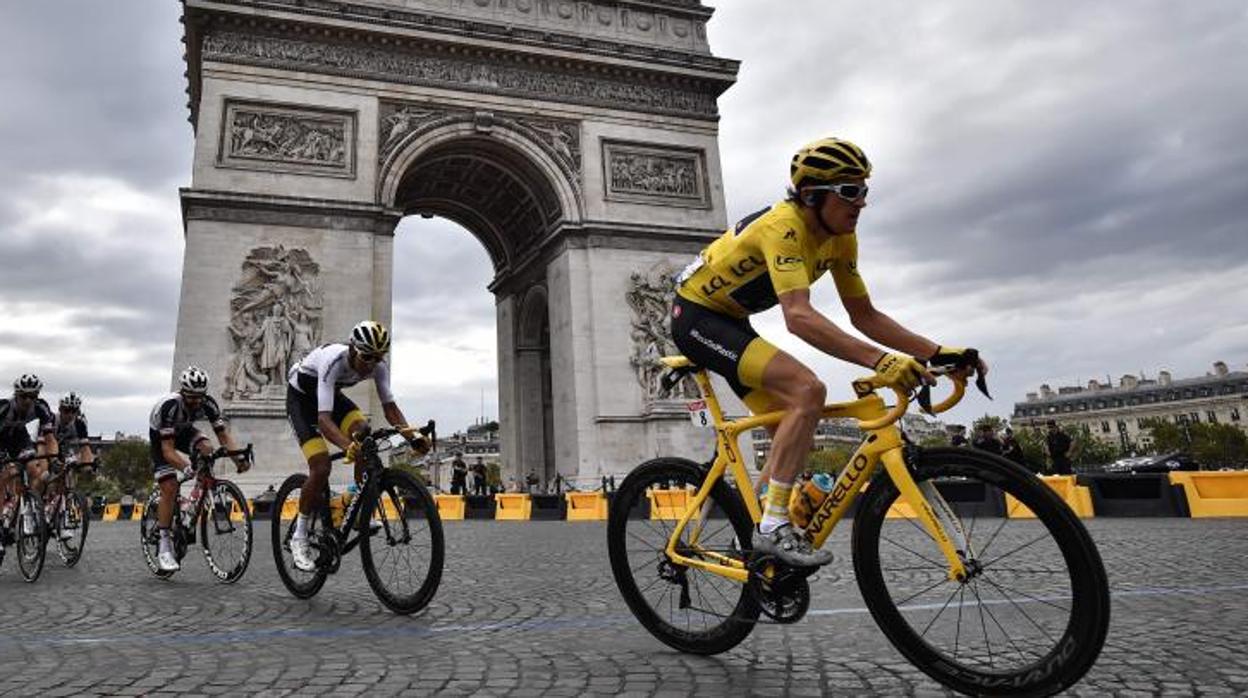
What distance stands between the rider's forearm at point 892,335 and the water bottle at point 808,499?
54 cm

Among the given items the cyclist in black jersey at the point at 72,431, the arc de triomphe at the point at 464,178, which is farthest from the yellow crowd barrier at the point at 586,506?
the cyclist in black jersey at the point at 72,431

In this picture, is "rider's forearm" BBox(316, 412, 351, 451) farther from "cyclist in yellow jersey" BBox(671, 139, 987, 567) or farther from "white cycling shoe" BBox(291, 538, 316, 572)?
"cyclist in yellow jersey" BBox(671, 139, 987, 567)

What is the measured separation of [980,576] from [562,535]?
26.5 feet

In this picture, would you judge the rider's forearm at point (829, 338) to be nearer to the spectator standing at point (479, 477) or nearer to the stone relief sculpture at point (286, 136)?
the spectator standing at point (479, 477)

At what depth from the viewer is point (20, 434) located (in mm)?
6660

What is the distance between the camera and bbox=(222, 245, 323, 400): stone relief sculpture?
18.2 meters

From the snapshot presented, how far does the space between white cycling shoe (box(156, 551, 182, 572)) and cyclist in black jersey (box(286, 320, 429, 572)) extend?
4.95 ft

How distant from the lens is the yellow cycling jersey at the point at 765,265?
268 cm

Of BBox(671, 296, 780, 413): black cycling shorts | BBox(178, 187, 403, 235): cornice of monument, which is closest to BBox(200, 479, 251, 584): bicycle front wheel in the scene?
BBox(671, 296, 780, 413): black cycling shorts

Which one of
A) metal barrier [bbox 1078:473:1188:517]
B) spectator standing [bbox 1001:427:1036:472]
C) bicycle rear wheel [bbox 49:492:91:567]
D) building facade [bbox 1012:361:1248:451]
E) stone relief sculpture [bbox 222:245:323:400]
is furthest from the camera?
building facade [bbox 1012:361:1248:451]

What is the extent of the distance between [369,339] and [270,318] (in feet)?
50.8

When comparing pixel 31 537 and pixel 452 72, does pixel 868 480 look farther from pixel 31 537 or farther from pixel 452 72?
pixel 452 72

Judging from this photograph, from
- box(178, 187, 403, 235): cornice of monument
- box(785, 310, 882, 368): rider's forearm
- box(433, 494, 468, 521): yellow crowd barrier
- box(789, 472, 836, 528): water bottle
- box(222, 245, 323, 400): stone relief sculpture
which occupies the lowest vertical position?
box(789, 472, 836, 528): water bottle

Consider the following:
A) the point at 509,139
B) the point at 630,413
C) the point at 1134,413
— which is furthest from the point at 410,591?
the point at 1134,413
